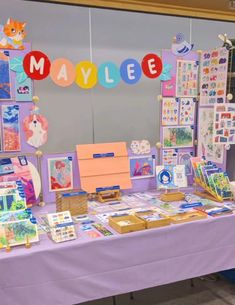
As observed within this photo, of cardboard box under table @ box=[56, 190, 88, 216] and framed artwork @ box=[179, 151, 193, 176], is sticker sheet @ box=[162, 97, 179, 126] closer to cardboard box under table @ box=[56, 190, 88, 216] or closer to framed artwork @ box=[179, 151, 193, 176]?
framed artwork @ box=[179, 151, 193, 176]

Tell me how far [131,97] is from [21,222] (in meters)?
1.56

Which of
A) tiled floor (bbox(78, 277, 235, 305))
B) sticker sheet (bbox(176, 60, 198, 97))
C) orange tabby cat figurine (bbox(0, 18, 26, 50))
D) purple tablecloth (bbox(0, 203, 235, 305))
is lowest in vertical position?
tiled floor (bbox(78, 277, 235, 305))

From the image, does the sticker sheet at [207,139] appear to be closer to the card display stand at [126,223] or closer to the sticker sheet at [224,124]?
the sticker sheet at [224,124]

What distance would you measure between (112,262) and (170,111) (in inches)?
46.0

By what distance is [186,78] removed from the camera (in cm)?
233

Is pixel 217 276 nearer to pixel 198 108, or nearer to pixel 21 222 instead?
pixel 198 108

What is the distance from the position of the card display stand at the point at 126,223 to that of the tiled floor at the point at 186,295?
0.81 meters

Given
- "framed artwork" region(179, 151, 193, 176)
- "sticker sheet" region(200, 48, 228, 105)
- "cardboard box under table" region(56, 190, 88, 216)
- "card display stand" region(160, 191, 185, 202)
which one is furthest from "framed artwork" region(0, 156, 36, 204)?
"sticker sheet" region(200, 48, 228, 105)

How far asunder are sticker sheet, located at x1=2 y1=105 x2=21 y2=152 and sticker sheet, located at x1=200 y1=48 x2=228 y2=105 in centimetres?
129

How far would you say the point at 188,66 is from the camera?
231 centimetres

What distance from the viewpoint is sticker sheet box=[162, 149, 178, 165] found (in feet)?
7.73

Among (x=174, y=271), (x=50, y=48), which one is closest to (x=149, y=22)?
(x=50, y=48)

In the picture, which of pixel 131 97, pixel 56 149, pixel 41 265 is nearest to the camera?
pixel 41 265

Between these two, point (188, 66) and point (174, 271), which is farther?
point (188, 66)
